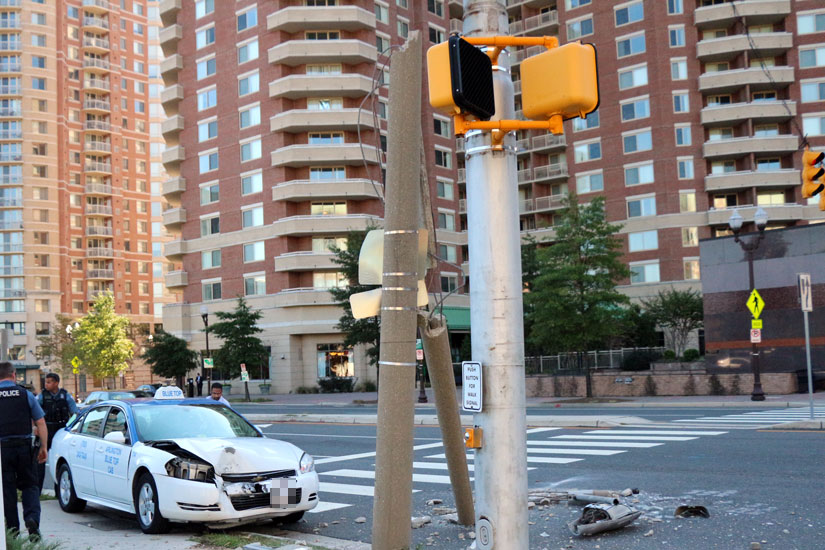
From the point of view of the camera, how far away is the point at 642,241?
63.0 meters

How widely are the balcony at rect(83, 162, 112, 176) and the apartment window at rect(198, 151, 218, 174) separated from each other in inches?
1532

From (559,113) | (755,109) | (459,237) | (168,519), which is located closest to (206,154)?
(459,237)

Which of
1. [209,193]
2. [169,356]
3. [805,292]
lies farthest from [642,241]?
[805,292]

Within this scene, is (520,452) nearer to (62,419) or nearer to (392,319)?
(392,319)

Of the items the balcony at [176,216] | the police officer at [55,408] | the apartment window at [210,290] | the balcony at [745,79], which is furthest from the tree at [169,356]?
the police officer at [55,408]

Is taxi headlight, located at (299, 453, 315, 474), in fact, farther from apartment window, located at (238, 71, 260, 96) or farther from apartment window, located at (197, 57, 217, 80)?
apartment window, located at (197, 57, 217, 80)

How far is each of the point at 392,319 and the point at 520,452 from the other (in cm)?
165

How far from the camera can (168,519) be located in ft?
30.1

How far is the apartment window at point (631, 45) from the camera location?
207 feet

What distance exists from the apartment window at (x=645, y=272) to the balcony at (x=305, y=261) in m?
22.4

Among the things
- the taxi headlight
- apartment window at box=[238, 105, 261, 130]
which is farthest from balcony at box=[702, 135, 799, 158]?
the taxi headlight

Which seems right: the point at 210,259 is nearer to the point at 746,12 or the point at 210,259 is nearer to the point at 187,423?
the point at 746,12

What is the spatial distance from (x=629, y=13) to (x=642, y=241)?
17196 mm

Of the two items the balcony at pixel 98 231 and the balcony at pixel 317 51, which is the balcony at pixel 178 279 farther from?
the balcony at pixel 98 231
